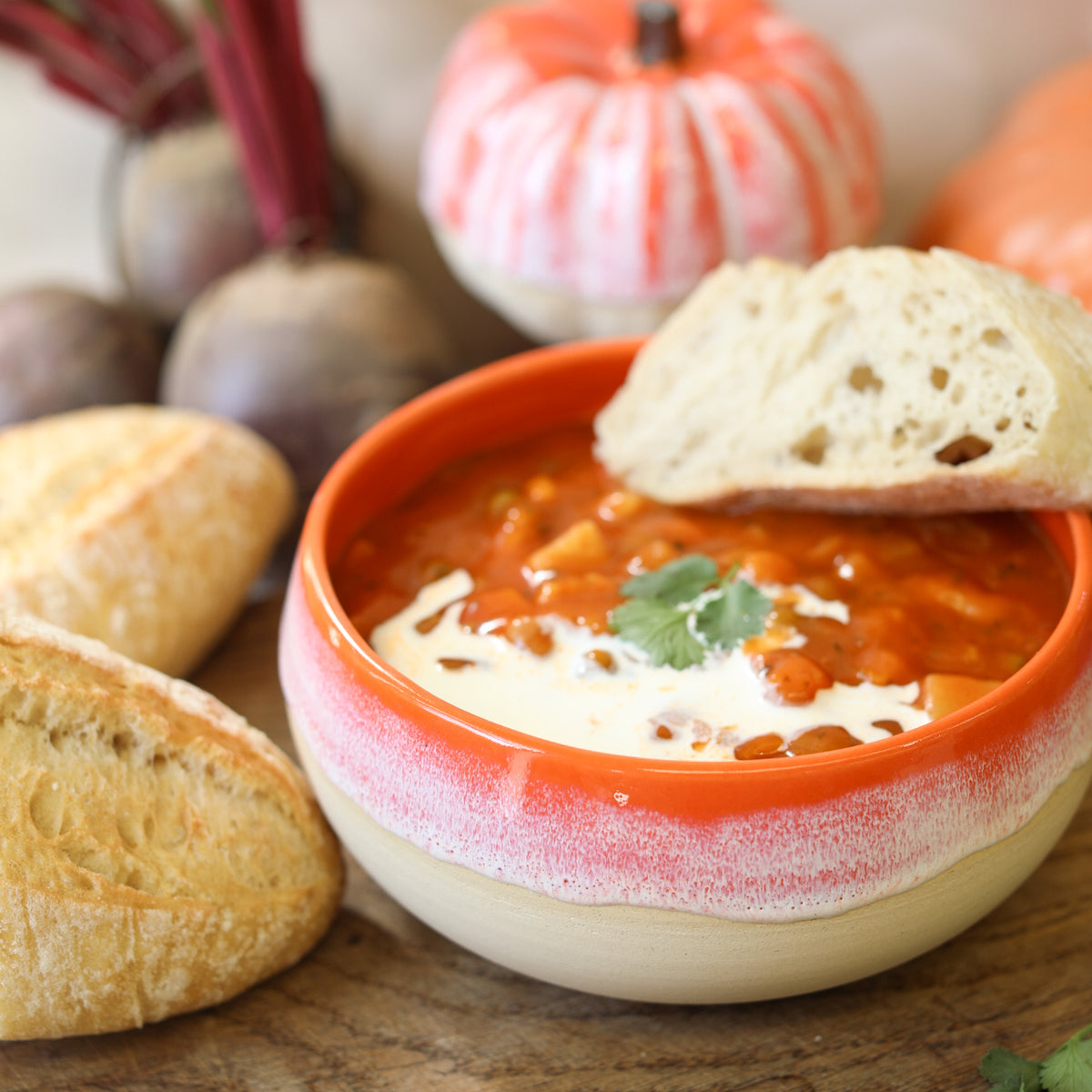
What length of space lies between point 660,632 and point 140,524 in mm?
793

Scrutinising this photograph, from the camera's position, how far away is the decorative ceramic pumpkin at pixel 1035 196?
1950mm

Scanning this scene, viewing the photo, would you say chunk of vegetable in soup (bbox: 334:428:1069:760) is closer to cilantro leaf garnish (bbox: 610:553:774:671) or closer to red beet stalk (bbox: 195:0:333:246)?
cilantro leaf garnish (bbox: 610:553:774:671)

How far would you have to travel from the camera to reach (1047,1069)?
3.42ft

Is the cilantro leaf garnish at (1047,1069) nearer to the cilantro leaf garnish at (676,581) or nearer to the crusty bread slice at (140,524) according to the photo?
the cilantro leaf garnish at (676,581)

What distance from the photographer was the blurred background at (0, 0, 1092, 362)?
2.47 m

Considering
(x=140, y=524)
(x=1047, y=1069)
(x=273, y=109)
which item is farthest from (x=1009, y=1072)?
(x=273, y=109)

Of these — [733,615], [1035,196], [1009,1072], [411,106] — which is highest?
[411,106]

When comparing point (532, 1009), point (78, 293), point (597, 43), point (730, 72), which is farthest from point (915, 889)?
point (78, 293)

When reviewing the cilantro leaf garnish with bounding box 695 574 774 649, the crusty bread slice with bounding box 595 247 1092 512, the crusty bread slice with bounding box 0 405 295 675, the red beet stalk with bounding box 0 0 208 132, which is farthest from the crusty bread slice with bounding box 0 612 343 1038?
the red beet stalk with bounding box 0 0 208 132

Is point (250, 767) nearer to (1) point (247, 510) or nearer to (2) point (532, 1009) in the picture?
(2) point (532, 1009)

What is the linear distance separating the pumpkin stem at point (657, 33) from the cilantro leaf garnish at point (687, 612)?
3.53ft

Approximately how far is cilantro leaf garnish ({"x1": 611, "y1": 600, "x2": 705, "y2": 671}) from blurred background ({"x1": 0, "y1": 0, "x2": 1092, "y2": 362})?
1.52 m

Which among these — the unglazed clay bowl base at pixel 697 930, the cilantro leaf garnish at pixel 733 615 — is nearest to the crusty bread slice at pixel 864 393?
the cilantro leaf garnish at pixel 733 615

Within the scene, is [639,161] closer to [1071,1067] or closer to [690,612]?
[690,612]
